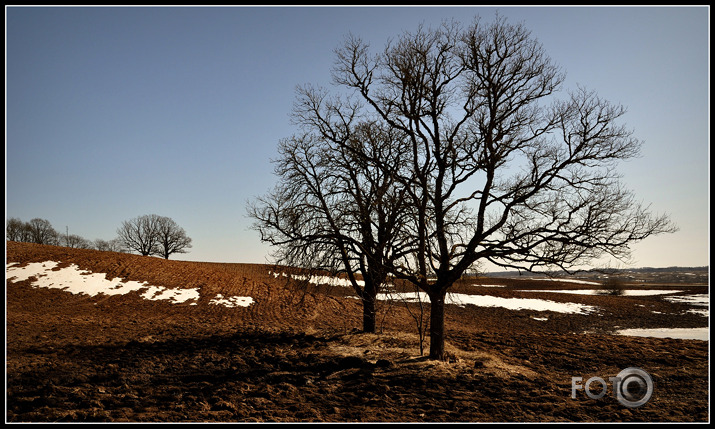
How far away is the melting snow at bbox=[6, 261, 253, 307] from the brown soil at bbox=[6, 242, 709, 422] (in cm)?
229

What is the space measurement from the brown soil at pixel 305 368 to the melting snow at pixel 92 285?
229cm

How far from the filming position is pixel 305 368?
10000mm

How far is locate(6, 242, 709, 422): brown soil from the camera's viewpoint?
6.79 m

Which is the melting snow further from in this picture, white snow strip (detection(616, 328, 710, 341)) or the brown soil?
A: white snow strip (detection(616, 328, 710, 341))

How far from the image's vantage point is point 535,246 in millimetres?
10156

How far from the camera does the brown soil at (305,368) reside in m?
6.79

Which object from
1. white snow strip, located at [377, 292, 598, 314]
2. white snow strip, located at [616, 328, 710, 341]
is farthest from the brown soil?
white snow strip, located at [377, 292, 598, 314]

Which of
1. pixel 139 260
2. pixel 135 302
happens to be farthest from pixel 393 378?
pixel 139 260

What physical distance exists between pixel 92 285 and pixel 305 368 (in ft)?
66.9

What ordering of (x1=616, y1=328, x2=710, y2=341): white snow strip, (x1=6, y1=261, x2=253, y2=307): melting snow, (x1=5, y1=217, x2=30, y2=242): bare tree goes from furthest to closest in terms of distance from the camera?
1. (x1=5, y1=217, x2=30, y2=242): bare tree
2. (x1=6, y1=261, x2=253, y2=307): melting snow
3. (x1=616, y1=328, x2=710, y2=341): white snow strip

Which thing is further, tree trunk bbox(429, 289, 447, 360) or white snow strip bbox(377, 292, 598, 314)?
white snow strip bbox(377, 292, 598, 314)

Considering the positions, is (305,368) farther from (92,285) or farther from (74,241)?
(74,241)

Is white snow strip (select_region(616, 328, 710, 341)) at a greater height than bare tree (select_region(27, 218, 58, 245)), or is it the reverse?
bare tree (select_region(27, 218, 58, 245))

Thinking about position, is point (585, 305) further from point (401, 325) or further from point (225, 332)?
point (225, 332)
